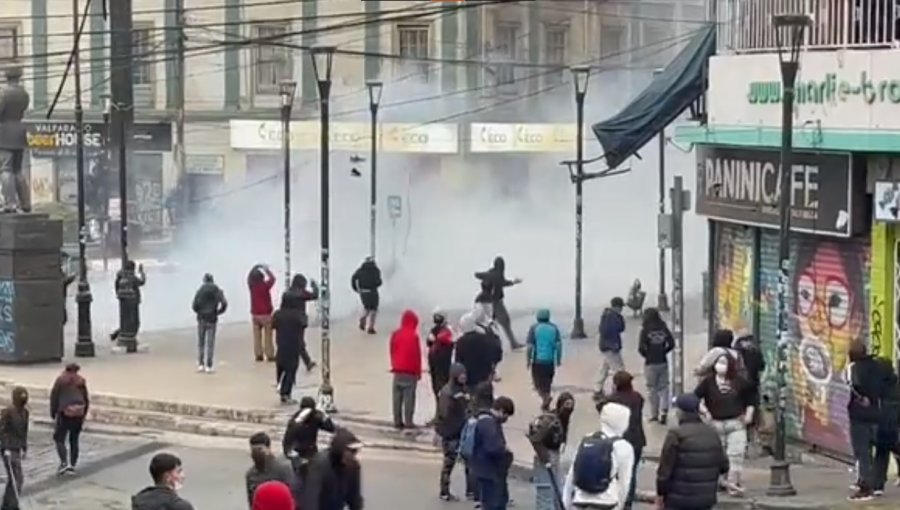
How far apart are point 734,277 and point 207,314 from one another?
8852mm

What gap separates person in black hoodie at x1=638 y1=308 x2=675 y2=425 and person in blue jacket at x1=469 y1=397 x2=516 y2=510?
5.90 m

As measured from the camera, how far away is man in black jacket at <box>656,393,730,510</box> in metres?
13.8

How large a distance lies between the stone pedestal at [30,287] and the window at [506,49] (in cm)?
2712

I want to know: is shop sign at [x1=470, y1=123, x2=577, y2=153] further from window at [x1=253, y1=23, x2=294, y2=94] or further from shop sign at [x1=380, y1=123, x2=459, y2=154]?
window at [x1=253, y1=23, x2=294, y2=94]

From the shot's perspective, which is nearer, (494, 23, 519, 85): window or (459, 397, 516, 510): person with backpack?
(459, 397, 516, 510): person with backpack

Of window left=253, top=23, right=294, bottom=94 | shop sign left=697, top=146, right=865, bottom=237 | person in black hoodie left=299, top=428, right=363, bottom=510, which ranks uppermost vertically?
window left=253, top=23, right=294, bottom=94

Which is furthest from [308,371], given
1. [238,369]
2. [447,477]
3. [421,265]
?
[421,265]

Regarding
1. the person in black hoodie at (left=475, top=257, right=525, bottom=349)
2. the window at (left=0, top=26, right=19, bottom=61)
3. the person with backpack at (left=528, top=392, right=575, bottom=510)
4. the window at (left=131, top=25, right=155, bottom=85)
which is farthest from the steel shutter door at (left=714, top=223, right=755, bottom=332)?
the window at (left=0, top=26, right=19, bottom=61)

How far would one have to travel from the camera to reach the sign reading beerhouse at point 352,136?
5397 centimetres

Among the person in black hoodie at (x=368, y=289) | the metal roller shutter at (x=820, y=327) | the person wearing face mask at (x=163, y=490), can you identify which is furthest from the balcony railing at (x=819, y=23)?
the person in black hoodie at (x=368, y=289)

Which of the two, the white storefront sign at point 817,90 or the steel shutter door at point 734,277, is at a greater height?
the white storefront sign at point 817,90

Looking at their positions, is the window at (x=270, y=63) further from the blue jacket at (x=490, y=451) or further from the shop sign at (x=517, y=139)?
the blue jacket at (x=490, y=451)

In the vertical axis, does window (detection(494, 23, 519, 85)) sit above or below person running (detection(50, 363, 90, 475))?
above

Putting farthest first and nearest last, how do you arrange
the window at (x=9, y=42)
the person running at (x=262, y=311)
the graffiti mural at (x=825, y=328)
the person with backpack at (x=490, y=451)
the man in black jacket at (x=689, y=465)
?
the window at (x=9, y=42) < the person running at (x=262, y=311) < the graffiti mural at (x=825, y=328) < the person with backpack at (x=490, y=451) < the man in black jacket at (x=689, y=465)
